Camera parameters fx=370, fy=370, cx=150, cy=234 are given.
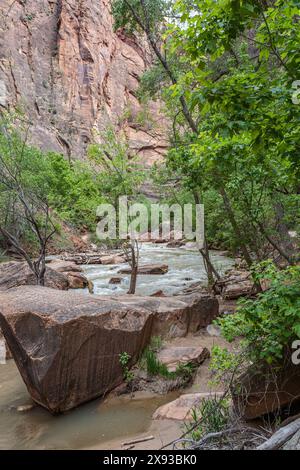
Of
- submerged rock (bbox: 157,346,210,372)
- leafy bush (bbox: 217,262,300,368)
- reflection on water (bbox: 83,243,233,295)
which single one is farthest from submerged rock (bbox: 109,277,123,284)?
leafy bush (bbox: 217,262,300,368)

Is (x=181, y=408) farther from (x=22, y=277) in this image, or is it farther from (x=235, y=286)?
(x=22, y=277)

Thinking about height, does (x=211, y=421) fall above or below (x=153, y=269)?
above

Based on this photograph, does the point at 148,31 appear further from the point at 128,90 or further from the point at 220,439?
the point at 128,90

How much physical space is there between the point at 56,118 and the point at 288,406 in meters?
38.7

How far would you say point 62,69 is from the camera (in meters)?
38.8

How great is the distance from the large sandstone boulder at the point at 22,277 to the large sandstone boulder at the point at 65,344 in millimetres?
5081

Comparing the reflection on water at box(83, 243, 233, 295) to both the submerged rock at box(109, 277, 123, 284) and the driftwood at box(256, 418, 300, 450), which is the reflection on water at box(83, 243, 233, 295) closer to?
the submerged rock at box(109, 277, 123, 284)

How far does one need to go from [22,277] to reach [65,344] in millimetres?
6495

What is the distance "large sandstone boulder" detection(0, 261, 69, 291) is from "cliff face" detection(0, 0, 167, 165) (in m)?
24.5

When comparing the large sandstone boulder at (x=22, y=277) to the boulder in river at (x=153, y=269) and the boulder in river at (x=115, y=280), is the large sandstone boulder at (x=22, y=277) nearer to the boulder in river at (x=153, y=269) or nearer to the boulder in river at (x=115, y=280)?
the boulder in river at (x=115, y=280)

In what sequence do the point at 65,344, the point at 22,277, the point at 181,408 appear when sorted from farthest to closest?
the point at 22,277 < the point at 65,344 < the point at 181,408

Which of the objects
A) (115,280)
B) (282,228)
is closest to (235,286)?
(282,228)

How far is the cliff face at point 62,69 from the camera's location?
3494 centimetres

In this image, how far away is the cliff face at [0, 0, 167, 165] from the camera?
34.9 m
